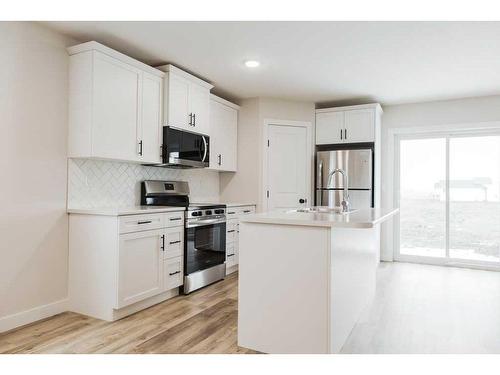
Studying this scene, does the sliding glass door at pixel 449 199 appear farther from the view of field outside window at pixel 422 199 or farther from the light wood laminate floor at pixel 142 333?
the light wood laminate floor at pixel 142 333

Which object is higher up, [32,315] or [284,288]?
[284,288]

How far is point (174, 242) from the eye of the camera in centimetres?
335

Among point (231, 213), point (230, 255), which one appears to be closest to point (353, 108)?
point (231, 213)

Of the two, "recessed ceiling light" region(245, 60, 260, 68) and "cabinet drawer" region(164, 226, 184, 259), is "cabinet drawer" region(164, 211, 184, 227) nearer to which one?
"cabinet drawer" region(164, 226, 184, 259)

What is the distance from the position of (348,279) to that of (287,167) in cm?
275

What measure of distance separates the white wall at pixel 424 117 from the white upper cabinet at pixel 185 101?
2901 mm

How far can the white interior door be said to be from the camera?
491cm

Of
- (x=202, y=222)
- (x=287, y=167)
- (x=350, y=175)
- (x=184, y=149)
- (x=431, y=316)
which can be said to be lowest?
(x=431, y=316)

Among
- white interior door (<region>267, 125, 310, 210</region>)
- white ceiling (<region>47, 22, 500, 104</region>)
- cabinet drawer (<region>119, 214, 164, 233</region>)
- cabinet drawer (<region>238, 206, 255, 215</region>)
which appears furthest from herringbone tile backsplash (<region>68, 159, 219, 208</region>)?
white interior door (<region>267, 125, 310, 210</region>)

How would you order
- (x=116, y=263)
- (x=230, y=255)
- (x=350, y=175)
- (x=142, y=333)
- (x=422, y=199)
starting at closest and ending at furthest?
(x=142, y=333), (x=116, y=263), (x=230, y=255), (x=350, y=175), (x=422, y=199)

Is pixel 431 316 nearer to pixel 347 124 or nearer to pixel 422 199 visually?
pixel 422 199

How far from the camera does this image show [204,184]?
187 inches

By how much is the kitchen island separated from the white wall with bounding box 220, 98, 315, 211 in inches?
102

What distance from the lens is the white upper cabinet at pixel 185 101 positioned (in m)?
3.57
